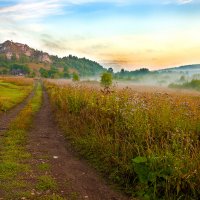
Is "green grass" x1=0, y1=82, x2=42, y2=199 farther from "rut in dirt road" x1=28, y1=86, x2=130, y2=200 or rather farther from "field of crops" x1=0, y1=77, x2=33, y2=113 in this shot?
"field of crops" x1=0, y1=77, x2=33, y2=113

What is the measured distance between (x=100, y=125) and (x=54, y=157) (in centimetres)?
199

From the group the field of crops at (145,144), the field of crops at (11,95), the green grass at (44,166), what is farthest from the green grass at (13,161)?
the field of crops at (11,95)

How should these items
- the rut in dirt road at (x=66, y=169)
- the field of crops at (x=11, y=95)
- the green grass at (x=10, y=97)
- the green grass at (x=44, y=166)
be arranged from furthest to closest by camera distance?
the field of crops at (x=11, y=95) → the green grass at (x=10, y=97) → the green grass at (x=44, y=166) → the rut in dirt road at (x=66, y=169)

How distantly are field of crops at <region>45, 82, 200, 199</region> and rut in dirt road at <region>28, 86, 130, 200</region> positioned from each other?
36cm

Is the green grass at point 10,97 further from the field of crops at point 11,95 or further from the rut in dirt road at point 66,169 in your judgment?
the rut in dirt road at point 66,169

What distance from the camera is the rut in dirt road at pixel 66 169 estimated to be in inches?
307

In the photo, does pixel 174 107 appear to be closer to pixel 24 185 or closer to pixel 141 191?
pixel 141 191

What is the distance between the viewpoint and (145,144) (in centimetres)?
897

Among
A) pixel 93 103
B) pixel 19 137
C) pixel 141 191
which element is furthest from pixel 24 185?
pixel 93 103

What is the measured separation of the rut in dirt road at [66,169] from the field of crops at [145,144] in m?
0.36

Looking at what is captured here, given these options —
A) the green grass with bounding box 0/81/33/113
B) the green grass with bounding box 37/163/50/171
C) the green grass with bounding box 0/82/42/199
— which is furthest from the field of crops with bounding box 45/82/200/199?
the green grass with bounding box 0/81/33/113

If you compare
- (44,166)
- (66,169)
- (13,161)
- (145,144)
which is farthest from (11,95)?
(145,144)

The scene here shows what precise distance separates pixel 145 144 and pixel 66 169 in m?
2.24

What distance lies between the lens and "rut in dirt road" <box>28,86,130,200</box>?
780 centimetres
